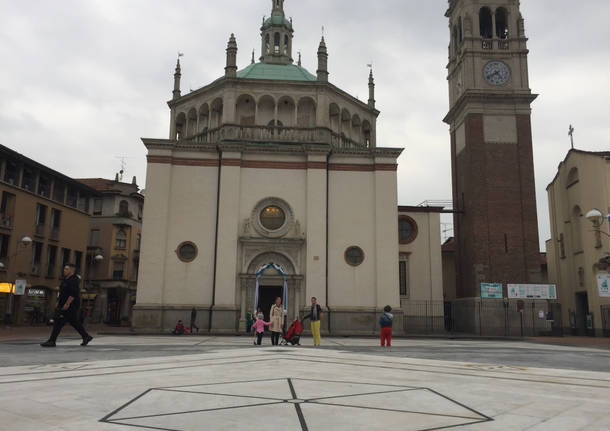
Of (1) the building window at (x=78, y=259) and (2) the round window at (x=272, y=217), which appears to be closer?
(2) the round window at (x=272, y=217)

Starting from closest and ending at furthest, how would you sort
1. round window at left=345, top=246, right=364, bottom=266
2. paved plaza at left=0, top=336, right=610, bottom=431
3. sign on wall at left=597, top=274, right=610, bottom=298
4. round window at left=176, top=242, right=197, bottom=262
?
paved plaza at left=0, top=336, right=610, bottom=431
sign on wall at left=597, top=274, right=610, bottom=298
round window at left=176, top=242, right=197, bottom=262
round window at left=345, top=246, right=364, bottom=266

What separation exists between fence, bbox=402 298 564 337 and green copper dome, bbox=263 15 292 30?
23030 millimetres

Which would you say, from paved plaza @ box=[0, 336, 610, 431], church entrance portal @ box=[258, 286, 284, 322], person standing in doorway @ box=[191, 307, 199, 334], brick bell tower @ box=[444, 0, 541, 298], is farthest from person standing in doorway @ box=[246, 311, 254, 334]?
paved plaza @ box=[0, 336, 610, 431]

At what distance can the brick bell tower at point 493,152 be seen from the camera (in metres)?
31.9

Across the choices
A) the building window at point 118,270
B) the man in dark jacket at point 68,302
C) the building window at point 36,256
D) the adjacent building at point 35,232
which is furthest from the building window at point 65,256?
the man in dark jacket at point 68,302

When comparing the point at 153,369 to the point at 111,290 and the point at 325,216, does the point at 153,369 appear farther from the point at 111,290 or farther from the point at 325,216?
the point at 111,290

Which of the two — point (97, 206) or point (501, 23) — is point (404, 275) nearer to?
point (501, 23)

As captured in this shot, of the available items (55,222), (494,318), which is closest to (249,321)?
(494,318)

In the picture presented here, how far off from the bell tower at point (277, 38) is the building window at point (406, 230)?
1506 centimetres

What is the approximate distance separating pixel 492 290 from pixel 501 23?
20.0m

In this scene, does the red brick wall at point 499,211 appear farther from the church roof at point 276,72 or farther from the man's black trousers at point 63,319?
the man's black trousers at point 63,319

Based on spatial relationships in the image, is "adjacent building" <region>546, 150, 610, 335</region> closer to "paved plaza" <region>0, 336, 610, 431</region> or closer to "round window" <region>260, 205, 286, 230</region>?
"round window" <region>260, 205, 286, 230</region>

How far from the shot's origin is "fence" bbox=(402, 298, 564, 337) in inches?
1206

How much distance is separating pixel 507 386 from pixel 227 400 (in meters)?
3.65
